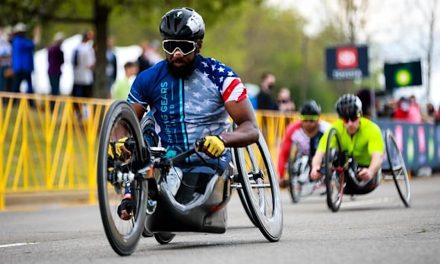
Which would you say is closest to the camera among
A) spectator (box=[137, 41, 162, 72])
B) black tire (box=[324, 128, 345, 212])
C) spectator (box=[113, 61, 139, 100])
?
black tire (box=[324, 128, 345, 212])

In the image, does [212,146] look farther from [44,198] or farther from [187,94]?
[44,198]

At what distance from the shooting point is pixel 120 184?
805 centimetres

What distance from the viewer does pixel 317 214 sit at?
14203mm

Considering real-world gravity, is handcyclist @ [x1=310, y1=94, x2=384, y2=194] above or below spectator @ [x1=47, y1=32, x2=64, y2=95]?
below

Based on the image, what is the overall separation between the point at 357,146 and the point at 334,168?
0.39 m

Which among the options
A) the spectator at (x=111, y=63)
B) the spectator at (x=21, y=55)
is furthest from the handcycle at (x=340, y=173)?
the spectator at (x=111, y=63)

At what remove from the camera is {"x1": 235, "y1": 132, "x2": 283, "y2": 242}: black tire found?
900 centimetres

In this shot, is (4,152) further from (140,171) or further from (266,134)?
(140,171)

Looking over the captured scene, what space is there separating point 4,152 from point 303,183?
173 inches

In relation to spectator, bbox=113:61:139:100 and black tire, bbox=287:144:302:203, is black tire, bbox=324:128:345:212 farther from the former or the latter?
spectator, bbox=113:61:139:100

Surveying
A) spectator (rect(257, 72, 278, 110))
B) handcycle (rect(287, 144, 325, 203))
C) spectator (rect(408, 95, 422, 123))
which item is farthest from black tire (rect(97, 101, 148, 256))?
spectator (rect(408, 95, 422, 123))

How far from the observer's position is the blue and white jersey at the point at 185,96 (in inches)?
347

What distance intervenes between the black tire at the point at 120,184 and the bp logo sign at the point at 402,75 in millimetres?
26676

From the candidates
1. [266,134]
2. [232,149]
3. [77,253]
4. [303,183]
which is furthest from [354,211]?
[266,134]
